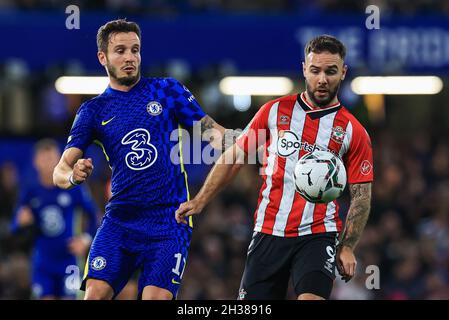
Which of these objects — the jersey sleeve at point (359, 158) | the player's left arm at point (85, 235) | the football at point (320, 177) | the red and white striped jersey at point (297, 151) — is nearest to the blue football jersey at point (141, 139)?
the red and white striped jersey at point (297, 151)

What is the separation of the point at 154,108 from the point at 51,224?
4.99 metres

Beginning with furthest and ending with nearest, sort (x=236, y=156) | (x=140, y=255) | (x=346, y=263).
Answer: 1. (x=236, y=156)
2. (x=140, y=255)
3. (x=346, y=263)

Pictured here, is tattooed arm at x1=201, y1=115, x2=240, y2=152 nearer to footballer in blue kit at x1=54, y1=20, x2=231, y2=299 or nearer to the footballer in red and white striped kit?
footballer in blue kit at x1=54, y1=20, x2=231, y2=299

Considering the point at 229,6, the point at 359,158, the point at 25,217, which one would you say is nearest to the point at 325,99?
the point at 359,158

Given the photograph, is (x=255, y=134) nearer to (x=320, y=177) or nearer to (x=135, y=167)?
(x=320, y=177)

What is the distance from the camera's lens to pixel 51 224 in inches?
482

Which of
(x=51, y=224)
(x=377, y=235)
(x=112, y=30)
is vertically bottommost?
(x=377, y=235)

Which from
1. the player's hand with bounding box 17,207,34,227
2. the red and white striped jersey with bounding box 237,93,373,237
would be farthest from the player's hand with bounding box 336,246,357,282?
the player's hand with bounding box 17,207,34,227

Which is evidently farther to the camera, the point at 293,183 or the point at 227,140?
the point at 227,140

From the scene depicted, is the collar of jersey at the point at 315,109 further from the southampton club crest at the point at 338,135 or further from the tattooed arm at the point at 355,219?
the tattooed arm at the point at 355,219

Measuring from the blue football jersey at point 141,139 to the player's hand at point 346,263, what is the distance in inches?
48.0

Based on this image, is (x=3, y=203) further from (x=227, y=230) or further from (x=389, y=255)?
(x=389, y=255)

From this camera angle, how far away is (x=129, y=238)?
24.3 ft
